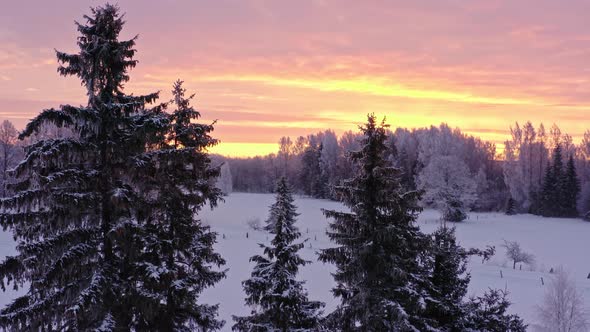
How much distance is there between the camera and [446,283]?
14.7m

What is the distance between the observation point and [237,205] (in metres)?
109

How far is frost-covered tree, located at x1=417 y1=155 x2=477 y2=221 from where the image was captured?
7756 centimetres

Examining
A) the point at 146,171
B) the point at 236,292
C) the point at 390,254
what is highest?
the point at 146,171

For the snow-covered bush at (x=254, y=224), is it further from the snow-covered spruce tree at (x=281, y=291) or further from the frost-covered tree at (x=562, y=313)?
the snow-covered spruce tree at (x=281, y=291)

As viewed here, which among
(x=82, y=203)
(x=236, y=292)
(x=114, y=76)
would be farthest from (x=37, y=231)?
(x=236, y=292)

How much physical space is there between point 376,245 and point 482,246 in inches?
A: 1927

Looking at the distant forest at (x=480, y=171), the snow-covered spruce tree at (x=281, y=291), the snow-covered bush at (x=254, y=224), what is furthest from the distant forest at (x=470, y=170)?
the snow-covered spruce tree at (x=281, y=291)

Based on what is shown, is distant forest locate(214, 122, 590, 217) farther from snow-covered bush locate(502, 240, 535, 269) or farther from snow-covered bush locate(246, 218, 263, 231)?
snow-covered bush locate(502, 240, 535, 269)

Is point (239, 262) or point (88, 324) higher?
point (88, 324)

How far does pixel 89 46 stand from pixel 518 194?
110 meters

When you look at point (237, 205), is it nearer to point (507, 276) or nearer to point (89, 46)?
point (507, 276)

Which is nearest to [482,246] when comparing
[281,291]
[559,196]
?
[559,196]

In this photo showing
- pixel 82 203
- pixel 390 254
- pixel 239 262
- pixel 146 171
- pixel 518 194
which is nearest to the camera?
pixel 82 203

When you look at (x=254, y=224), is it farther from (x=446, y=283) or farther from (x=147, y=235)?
(x=147, y=235)
